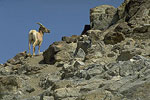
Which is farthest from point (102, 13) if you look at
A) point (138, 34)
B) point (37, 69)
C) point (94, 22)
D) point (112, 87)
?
point (112, 87)

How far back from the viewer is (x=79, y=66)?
12.6 meters

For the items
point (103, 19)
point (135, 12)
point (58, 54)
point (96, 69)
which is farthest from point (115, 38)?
point (103, 19)

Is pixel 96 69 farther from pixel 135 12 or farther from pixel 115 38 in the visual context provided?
pixel 135 12

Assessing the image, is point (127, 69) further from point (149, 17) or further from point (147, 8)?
point (147, 8)

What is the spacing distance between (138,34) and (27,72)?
744 cm

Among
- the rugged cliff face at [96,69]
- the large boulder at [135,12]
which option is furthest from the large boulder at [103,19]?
the large boulder at [135,12]

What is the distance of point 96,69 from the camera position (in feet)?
34.7

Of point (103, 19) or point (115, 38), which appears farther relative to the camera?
point (103, 19)

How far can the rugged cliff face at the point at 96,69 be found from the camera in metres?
7.70

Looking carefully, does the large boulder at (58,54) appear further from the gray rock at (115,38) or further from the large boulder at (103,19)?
the large boulder at (103,19)

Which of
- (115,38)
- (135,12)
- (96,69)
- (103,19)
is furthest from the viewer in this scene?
(103,19)

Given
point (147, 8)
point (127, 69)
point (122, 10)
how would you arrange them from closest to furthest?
point (127, 69)
point (147, 8)
point (122, 10)

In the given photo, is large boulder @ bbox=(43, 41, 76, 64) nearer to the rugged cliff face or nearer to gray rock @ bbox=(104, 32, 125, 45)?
the rugged cliff face

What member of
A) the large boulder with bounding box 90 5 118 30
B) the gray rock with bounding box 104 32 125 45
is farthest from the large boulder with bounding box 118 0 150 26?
the gray rock with bounding box 104 32 125 45
